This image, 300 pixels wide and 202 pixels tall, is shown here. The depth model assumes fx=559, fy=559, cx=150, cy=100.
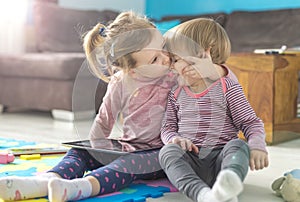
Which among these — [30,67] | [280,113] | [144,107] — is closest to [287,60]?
[280,113]

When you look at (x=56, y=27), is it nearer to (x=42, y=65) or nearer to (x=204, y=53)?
(x=42, y=65)

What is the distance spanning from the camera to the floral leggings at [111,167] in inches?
54.3

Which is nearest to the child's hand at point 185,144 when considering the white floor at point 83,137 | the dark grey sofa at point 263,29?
the white floor at point 83,137

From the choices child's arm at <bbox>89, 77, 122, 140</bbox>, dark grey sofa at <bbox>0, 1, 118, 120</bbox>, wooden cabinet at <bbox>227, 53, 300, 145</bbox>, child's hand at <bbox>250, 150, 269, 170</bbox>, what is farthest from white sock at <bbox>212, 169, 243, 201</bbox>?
dark grey sofa at <bbox>0, 1, 118, 120</bbox>

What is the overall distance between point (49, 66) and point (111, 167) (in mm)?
1882

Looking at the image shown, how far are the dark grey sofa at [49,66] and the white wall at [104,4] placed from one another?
1.27 feet

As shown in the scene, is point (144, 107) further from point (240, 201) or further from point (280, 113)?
point (280, 113)

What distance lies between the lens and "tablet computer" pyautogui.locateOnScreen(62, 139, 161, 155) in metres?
1.50

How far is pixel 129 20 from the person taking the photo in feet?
5.08

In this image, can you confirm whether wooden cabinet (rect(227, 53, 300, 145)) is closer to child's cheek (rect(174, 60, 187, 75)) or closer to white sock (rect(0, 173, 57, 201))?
child's cheek (rect(174, 60, 187, 75))

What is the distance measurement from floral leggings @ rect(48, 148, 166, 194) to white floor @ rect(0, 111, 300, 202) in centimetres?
10

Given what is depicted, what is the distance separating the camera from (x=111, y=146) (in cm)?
153

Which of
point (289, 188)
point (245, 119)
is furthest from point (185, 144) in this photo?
point (289, 188)

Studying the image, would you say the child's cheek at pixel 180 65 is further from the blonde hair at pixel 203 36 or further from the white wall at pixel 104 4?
the white wall at pixel 104 4
